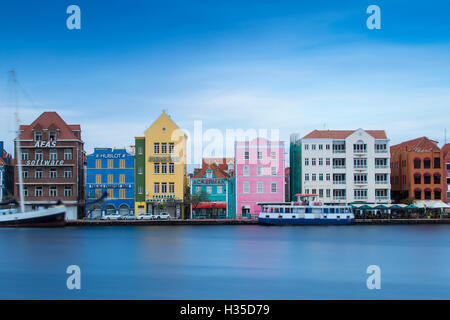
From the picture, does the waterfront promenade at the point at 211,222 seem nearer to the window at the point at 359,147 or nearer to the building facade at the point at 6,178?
the window at the point at 359,147

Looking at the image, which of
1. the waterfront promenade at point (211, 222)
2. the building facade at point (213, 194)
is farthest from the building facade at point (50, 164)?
the building facade at point (213, 194)

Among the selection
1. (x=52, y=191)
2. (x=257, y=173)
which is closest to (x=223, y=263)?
(x=257, y=173)

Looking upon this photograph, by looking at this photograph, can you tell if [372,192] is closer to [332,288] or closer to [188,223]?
[188,223]

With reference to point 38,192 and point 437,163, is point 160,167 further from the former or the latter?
point 437,163

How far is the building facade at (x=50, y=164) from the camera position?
200 feet

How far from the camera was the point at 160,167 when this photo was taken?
212 feet

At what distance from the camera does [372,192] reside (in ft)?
222

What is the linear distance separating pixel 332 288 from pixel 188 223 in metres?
34.5

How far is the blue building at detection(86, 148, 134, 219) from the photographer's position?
63531 mm

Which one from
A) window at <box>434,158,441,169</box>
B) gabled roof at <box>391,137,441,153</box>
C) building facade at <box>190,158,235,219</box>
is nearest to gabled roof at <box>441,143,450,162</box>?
gabled roof at <box>391,137,441,153</box>

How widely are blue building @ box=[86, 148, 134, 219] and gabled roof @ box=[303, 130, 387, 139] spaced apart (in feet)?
71.3

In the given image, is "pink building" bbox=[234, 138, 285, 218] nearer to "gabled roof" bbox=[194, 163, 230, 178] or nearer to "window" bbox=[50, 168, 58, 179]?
"gabled roof" bbox=[194, 163, 230, 178]

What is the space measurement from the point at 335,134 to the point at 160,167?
2173 cm
